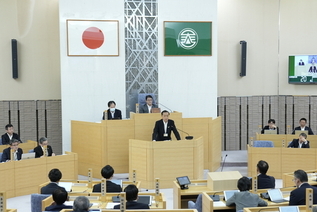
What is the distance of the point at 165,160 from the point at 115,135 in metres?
1.80

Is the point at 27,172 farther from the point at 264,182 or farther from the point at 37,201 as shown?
the point at 264,182

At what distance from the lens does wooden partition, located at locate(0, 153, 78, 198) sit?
934 cm

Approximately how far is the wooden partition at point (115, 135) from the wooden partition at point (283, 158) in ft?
4.37

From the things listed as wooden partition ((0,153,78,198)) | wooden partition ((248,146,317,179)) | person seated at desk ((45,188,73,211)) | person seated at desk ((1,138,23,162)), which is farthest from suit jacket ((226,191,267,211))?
person seated at desk ((1,138,23,162))

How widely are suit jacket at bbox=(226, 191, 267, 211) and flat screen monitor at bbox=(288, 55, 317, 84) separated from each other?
928cm

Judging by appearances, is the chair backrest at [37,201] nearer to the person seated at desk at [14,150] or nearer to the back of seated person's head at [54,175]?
the back of seated person's head at [54,175]

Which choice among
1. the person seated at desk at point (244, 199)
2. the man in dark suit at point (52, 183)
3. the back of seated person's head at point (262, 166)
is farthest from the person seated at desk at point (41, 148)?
the person seated at desk at point (244, 199)

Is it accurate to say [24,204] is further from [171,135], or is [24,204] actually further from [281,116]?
[281,116]

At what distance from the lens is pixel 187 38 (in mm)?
13000

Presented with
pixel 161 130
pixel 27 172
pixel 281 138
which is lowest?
pixel 27 172

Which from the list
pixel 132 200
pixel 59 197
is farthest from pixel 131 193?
pixel 59 197

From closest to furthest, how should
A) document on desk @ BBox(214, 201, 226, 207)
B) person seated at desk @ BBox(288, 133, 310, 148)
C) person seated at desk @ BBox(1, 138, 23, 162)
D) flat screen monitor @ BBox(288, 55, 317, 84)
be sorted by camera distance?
document on desk @ BBox(214, 201, 226, 207)
person seated at desk @ BBox(1, 138, 23, 162)
person seated at desk @ BBox(288, 133, 310, 148)
flat screen monitor @ BBox(288, 55, 317, 84)

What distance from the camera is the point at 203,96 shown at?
43.1ft

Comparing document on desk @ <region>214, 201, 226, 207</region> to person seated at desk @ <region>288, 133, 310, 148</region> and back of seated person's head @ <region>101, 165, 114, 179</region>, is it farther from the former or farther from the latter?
person seated at desk @ <region>288, 133, 310, 148</region>
